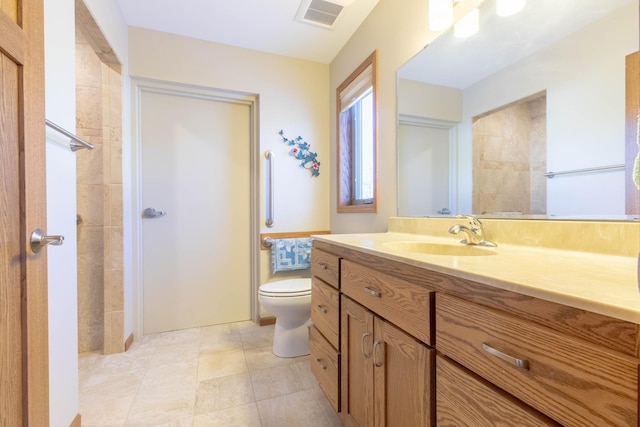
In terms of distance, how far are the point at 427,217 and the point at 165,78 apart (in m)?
2.06

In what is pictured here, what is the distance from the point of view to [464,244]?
108 cm

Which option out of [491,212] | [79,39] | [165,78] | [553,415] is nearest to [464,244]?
[491,212]

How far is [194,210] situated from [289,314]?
1154 millimetres

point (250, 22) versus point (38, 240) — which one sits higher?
point (250, 22)

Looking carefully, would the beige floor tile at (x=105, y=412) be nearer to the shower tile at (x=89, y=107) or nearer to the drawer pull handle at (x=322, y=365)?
the drawer pull handle at (x=322, y=365)

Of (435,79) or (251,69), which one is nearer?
(435,79)

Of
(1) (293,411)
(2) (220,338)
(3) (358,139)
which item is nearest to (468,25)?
(3) (358,139)

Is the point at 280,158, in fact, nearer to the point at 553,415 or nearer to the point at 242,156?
the point at 242,156

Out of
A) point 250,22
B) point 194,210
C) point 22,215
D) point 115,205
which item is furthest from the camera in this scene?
point 194,210

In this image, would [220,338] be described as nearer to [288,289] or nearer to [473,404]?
[288,289]

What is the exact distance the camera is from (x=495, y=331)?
489 millimetres

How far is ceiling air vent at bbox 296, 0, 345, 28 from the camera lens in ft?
5.58

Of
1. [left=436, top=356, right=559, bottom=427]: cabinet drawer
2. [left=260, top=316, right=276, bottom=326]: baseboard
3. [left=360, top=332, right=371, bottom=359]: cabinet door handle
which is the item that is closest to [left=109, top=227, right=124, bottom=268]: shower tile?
[left=260, top=316, right=276, bottom=326]: baseboard

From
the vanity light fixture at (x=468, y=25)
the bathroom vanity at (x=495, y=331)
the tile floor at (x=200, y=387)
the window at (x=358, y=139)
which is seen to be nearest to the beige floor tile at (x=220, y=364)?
the tile floor at (x=200, y=387)
